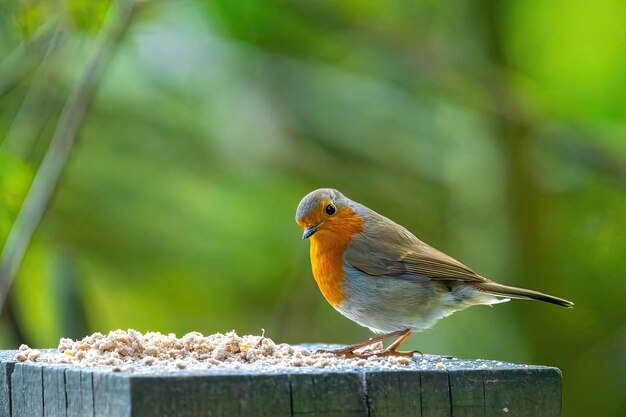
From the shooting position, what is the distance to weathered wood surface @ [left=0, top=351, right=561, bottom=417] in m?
2.63

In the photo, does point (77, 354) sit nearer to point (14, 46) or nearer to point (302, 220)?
point (302, 220)

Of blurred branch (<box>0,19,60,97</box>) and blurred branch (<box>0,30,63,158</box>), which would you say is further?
blurred branch (<box>0,30,63,158</box>)

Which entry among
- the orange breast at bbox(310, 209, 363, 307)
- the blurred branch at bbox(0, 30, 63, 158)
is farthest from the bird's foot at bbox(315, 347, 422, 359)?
the blurred branch at bbox(0, 30, 63, 158)

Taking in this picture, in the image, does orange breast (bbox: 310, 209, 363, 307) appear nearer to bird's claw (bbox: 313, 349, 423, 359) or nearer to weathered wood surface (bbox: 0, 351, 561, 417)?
bird's claw (bbox: 313, 349, 423, 359)

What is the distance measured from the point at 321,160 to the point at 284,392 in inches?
220

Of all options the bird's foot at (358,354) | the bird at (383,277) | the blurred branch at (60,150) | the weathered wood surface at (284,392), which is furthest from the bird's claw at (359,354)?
the blurred branch at (60,150)

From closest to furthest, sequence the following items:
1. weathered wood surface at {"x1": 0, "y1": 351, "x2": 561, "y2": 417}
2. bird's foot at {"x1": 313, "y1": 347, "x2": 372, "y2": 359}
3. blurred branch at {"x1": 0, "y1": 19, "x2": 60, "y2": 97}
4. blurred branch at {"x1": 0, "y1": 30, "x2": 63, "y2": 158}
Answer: weathered wood surface at {"x1": 0, "y1": 351, "x2": 561, "y2": 417}
bird's foot at {"x1": 313, "y1": 347, "x2": 372, "y2": 359}
blurred branch at {"x1": 0, "y1": 19, "x2": 60, "y2": 97}
blurred branch at {"x1": 0, "y1": 30, "x2": 63, "y2": 158}

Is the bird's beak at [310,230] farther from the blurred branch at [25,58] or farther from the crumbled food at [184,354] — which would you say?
the blurred branch at [25,58]

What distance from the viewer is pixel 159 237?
338 inches

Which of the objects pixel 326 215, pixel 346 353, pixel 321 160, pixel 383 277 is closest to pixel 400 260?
pixel 383 277

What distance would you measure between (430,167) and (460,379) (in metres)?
5.38

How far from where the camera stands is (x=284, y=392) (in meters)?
2.74

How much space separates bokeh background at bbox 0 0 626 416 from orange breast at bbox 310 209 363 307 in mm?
2156

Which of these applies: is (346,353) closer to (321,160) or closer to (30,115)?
(30,115)
